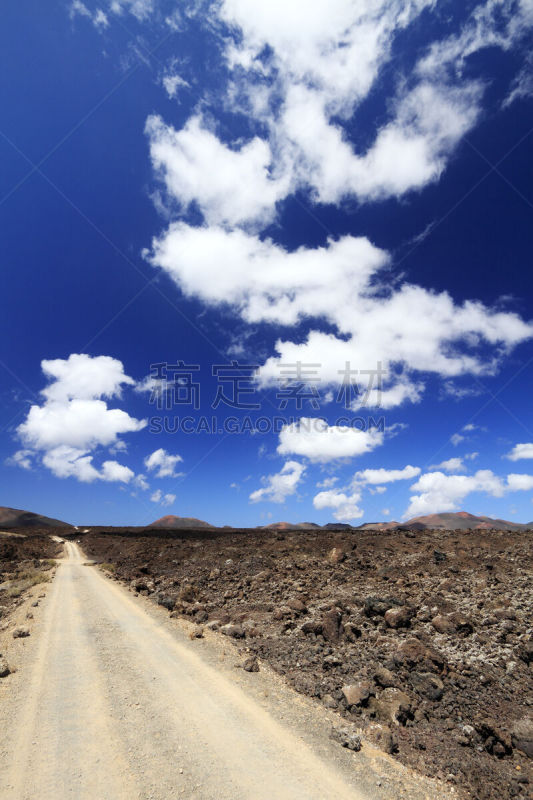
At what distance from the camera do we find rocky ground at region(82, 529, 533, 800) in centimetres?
745

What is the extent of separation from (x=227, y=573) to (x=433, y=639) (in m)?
16.6

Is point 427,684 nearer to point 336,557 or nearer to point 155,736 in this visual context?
point 155,736

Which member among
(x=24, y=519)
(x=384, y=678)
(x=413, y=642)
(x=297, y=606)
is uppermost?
(x=24, y=519)

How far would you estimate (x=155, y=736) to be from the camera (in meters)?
7.61

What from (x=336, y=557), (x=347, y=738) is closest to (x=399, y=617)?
(x=347, y=738)

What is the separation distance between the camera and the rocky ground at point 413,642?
7.45 metres

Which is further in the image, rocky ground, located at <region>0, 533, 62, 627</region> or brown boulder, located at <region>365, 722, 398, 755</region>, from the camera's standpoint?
rocky ground, located at <region>0, 533, 62, 627</region>

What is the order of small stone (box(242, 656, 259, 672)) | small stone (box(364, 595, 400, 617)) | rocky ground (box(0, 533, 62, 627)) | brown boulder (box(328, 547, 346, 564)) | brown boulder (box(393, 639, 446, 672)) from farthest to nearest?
brown boulder (box(328, 547, 346, 564)) < rocky ground (box(0, 533, 62, 627)) < small stone (box(364, 595, 400, 617)) < small stone (box(242, 656, 259, 672)) < brown boulder (box(393, 639, 446, 672))

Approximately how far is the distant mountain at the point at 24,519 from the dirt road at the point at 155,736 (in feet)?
577

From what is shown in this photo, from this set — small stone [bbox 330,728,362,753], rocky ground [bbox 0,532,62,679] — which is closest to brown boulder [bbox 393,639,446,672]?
small stone [bbox 330,728,362,753]

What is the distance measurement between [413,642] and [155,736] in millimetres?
7807

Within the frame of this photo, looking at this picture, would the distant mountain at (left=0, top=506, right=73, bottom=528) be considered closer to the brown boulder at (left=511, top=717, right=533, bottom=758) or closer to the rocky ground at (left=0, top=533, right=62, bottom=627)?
the rocky ground at (left=0, top=533, right=62, bottom=627)

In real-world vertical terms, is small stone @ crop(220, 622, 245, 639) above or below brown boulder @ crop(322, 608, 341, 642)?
below

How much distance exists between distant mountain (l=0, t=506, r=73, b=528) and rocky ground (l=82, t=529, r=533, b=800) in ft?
560
